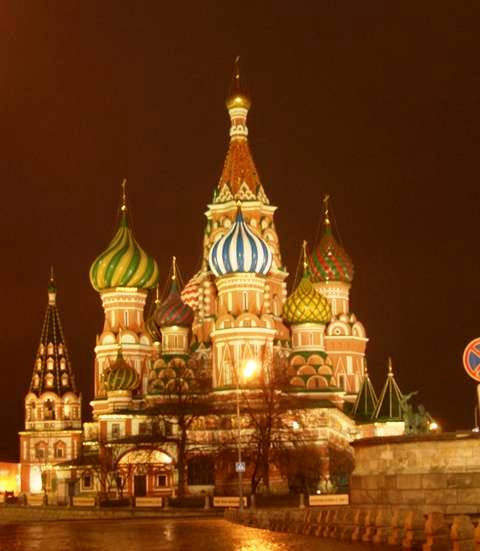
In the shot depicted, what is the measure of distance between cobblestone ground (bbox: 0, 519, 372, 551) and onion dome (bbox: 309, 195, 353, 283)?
156 ft

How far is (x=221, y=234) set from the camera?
66.8m

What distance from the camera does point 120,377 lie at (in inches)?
2606

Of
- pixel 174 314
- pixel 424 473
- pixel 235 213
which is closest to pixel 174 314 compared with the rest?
pixel 174 314

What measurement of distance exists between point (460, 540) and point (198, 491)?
43240 millimetres

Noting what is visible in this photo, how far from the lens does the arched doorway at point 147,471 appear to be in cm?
5888

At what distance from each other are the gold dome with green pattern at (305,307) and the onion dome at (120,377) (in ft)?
30.1

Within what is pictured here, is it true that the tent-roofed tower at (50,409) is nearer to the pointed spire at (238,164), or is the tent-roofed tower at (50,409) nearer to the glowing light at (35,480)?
the glowing light at (35,480)

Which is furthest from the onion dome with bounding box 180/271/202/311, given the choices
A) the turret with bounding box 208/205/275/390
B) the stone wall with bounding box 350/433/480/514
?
the stone wall with bounding box 350/433/480/514

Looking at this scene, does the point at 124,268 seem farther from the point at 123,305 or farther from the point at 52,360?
the point at 52,360

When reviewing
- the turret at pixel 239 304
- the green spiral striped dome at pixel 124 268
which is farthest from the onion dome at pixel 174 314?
the turret at pixel 239 304

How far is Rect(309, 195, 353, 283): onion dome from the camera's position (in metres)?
Result: 75.8

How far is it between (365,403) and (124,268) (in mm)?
15874

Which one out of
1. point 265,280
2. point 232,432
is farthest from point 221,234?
point 232,432

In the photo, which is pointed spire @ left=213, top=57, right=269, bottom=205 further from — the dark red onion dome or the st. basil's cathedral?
the dark red onion dome
